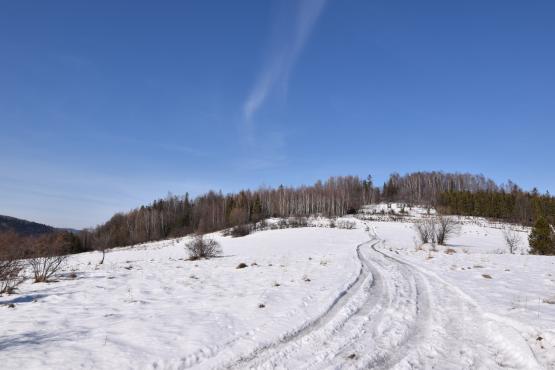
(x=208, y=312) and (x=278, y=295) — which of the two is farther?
(x=278, y=295)

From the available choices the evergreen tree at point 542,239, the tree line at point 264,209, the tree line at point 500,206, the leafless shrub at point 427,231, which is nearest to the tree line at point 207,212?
the tree line at point 264,209

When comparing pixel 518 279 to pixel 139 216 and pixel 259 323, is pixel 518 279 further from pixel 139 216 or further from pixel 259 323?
pixel 139 216

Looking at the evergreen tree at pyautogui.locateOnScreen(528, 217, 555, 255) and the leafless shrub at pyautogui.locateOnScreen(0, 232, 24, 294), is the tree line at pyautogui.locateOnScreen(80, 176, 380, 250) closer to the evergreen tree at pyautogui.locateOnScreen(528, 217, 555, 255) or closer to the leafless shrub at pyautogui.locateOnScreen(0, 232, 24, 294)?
the evergreen tree at pyautogui.locateOnScreen(528, 217, 555, 255)

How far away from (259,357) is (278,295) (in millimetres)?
4632

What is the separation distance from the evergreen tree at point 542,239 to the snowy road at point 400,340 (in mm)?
22470

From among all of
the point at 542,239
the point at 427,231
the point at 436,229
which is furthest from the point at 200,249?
the point at 542,239

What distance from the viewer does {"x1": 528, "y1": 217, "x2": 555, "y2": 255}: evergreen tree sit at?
83.9ft

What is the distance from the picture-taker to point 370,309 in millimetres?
8086

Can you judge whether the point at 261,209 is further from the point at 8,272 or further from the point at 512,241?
the point at 8,272

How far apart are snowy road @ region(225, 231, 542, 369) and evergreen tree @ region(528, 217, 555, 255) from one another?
22.5 metres

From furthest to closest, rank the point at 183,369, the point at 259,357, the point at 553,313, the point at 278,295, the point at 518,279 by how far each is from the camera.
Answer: the point at 518,279 → the point at 278,295 → the point at 553,313 → the point at 259,357 → the point at 183,369

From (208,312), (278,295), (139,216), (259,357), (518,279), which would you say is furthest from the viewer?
(139,216)

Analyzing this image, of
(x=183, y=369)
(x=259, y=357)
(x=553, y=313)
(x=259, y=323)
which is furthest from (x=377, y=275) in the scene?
(x=183, y=369)

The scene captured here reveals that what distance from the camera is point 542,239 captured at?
85.3 ft
